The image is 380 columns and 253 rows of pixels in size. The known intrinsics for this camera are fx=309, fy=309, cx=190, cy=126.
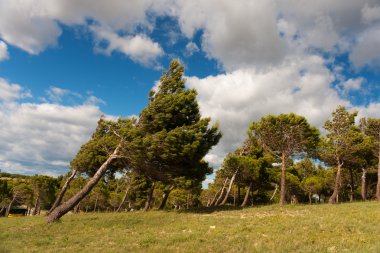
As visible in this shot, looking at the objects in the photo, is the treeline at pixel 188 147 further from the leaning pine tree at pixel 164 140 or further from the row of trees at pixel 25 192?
the row of trees at pixel 25 192

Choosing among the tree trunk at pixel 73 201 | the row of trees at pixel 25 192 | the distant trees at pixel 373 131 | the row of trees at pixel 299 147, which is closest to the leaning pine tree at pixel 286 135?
the row of trees at pixel 299 147

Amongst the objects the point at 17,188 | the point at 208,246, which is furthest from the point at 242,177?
the point at 17,188

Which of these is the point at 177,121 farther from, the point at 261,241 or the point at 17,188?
the point at 17,188

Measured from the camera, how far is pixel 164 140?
22.2 metres

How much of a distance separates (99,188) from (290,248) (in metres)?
59.5

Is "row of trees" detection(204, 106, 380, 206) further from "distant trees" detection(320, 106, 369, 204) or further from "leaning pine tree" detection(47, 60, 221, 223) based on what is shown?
"leaning pine tree" detection(47, 60, 221, 223)

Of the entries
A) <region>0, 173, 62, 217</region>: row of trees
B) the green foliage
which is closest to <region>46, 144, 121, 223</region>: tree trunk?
the green foliage

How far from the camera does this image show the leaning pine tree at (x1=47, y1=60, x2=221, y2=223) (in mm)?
22484

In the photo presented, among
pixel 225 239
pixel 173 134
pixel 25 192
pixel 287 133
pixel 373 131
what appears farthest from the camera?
pixel 25 192

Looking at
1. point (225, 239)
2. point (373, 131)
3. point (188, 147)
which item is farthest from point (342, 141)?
point (225, 239)

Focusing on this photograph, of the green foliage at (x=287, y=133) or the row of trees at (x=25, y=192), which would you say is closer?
the green foliage at (x=287, y=133)

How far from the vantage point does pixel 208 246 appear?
40.0 feet

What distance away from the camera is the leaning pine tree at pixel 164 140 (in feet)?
73.8

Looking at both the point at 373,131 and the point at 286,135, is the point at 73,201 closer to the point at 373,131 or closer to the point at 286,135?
the point at 286,135
